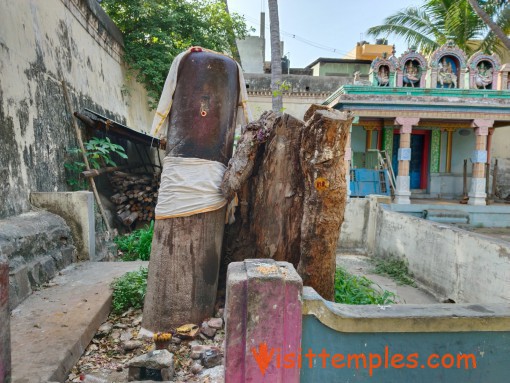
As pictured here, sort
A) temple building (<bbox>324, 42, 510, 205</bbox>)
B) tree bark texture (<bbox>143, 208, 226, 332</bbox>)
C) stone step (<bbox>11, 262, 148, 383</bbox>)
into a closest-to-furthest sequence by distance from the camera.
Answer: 1. stone step (<bbox>11, 262, 148, 383</bbox>)
2. tree bark texture (<bbox>143, 208, 226, 332</bbox>)
3. temple building (<bbox>324, 42, 510, 205</bbox>)

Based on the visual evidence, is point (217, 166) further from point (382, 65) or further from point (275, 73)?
point (382, 65)

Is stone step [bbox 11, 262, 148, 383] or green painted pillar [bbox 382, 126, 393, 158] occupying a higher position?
green painted pillar [bbox 382, 126, 393, 158]

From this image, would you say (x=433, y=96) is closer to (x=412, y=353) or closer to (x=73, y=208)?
Result: (x=73, y=208)

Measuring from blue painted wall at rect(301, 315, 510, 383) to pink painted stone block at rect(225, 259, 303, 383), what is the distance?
4.7 inches

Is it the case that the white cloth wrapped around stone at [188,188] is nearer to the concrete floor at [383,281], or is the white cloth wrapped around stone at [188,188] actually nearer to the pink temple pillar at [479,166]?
the concrete floor at [383,281]

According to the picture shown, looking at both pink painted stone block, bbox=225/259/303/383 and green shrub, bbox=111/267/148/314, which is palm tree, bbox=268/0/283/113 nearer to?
green shrub, bbox=111/267/148/314

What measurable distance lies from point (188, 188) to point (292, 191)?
3.12 ft

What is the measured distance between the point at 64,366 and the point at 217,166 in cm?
198

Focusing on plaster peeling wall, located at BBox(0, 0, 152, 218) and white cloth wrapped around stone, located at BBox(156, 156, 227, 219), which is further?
plaster peeling wall, located at BBox(0, 0, 152, 218)

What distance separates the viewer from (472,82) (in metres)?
11.4

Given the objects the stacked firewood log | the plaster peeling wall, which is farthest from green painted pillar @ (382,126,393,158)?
the plaster peeling wall

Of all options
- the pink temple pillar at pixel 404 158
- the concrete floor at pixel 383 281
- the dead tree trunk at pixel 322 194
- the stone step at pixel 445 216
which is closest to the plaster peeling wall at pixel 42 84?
the dead tree trunk at pixel 322 194

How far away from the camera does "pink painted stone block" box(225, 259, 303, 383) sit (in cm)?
179

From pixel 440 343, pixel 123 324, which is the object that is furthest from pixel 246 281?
pixel 123 324
